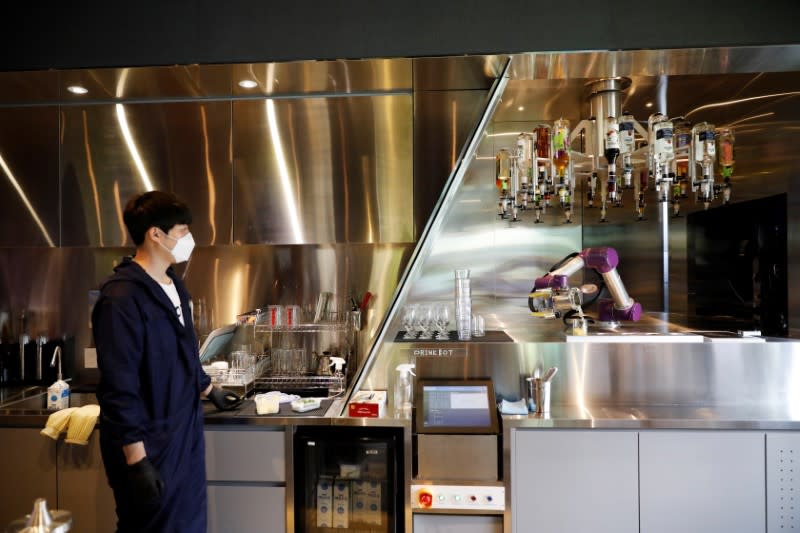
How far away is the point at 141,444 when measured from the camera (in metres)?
1.55

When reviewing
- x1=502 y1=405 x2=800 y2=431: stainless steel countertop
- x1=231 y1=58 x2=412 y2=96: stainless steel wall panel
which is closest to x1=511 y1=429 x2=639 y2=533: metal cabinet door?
x1=502 y1=405 x2=800 y2=431: stainless steel countertop

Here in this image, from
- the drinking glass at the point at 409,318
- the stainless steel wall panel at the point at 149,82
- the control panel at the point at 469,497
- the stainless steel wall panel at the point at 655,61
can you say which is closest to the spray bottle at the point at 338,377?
the drinking glass at the point at 409,318

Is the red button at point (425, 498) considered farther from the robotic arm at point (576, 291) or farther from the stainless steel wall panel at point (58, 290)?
the stainless steel wall panel at point (58, 290)

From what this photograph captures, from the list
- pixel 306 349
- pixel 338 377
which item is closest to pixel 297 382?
pixel 338 377

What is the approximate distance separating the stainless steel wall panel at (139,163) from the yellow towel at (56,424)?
102cm

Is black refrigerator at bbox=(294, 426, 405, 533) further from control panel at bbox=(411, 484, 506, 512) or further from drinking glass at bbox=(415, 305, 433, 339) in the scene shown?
drinking glass at bbox=(415, 305, 433, 339)

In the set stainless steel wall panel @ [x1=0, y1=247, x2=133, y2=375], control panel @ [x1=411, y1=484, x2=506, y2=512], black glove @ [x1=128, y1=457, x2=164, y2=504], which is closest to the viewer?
black glove @ [x1=128, y1=457, x2=164, y2=504]

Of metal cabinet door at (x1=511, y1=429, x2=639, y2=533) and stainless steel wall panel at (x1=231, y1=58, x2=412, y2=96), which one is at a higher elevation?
stainless steel wall panel at (x1=231, y1=58, x2=412, y2=96)

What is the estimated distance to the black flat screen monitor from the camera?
73.9 inches

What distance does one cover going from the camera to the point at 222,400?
6.69 feet

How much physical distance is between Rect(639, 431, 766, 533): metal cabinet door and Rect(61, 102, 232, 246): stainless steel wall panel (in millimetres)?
2441

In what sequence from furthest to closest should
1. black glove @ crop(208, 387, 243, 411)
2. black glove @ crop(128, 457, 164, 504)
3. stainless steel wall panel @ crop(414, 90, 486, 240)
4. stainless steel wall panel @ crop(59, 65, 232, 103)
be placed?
stainless steel wall panel @ crop(414, 90, 486, 240), stainless steel wall panel @ crop(59, 65, 232, 103), black glove @ crop(208, 387, 243, 411), black glove @ crop(128, 457, 164, 504)

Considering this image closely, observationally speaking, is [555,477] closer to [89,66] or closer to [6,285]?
[89,66]

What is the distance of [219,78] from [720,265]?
3.81 meters
